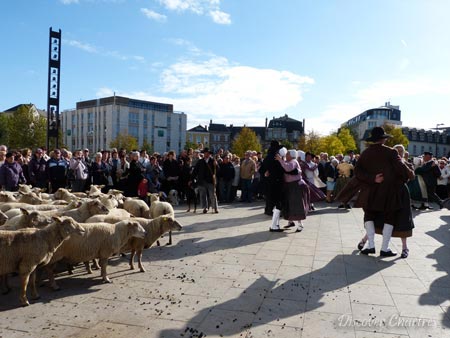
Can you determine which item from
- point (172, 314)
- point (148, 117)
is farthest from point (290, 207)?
point (148, 117)

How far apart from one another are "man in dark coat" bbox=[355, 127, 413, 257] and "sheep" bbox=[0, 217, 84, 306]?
5.52 metres

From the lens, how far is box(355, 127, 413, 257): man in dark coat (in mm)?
7238

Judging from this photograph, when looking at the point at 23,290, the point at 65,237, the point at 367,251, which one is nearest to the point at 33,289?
the point at 23,290

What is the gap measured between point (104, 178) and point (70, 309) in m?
9.37

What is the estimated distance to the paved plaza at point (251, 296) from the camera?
425 centimetres

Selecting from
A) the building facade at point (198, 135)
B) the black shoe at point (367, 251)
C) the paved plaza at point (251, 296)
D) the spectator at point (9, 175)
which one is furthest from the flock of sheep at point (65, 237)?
the building facade at point (198, 135)

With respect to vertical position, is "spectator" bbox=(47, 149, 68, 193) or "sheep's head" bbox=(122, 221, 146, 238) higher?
"spectator" bbox=(47, 149, 68, 193)

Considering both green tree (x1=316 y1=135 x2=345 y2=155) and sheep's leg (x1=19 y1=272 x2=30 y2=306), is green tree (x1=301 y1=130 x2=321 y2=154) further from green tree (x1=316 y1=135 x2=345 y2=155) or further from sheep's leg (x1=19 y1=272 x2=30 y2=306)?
sheep's leg (x1=19 y1=272 x2=30 y2=306)

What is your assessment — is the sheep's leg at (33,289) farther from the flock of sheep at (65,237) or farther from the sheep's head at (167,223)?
the sheep's head at (167,223)

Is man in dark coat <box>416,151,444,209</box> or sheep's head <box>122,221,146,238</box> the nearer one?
sheep's head <box>122,221,146,238</box>

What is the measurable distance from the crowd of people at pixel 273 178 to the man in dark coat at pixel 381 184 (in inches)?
0.7

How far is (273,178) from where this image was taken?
992cm

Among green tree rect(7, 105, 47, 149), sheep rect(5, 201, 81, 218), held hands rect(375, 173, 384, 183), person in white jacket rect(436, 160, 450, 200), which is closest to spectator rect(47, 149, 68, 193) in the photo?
sheep rect(5, 201, 81, 218)

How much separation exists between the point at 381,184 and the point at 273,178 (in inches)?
124
